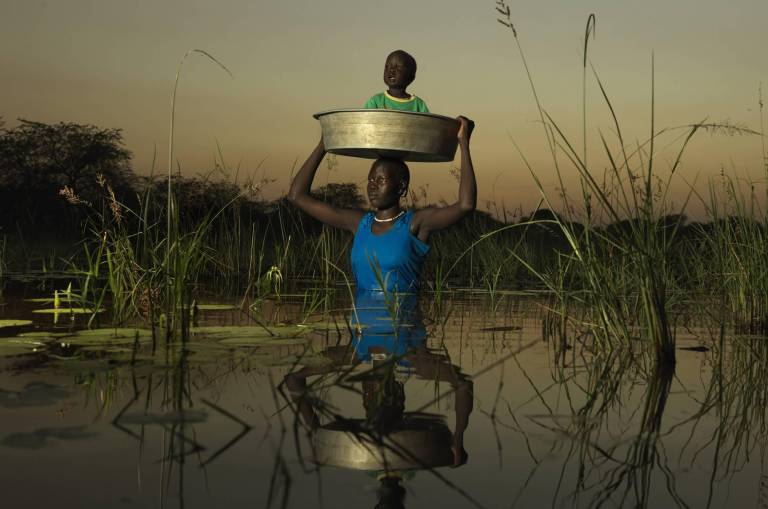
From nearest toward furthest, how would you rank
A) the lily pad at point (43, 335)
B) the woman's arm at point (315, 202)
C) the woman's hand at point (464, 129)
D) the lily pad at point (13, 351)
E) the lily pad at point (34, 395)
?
the lily pad at point (34, 395), the lily pad at point (13, 351), the lily pad at point (43, 335), the woman's hand at point (464, 129), the woman's arm at point (315, 202)

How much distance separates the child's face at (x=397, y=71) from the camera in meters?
6.12

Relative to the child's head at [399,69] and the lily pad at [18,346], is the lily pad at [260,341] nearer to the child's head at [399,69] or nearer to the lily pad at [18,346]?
the lily pad at [18,346]

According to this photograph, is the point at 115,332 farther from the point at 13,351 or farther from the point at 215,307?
the point at 215,307

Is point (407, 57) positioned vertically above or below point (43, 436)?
above

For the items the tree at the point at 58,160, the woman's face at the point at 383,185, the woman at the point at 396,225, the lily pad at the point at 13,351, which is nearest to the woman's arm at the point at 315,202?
the woman at the point at 396,225

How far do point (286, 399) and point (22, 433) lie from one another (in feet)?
2.73

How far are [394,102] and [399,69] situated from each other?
0.73 feet

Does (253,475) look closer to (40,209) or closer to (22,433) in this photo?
(22,433)

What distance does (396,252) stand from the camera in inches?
247

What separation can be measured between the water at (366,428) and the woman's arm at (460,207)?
2078 millimetres

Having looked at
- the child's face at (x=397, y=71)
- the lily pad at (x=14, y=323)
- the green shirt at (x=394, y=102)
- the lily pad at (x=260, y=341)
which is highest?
the child's face at (x=397, y=71)

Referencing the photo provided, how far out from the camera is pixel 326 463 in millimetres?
2178

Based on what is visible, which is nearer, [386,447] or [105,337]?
[386,447]

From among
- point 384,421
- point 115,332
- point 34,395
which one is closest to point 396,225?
point 115,332
